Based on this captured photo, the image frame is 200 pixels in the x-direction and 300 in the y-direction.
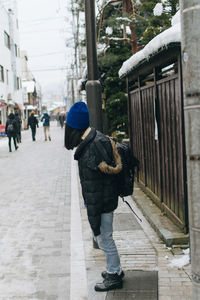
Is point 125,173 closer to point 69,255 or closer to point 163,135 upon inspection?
point 69,255

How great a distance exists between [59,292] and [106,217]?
0.96 m

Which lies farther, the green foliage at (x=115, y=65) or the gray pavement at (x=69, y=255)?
the green foliage at (x=115, y=65)

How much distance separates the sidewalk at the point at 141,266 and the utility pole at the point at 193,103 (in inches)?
73.2

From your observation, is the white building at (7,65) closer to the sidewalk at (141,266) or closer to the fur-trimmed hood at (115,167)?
the sidewalk at (141,266)

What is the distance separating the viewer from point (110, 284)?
4.04 metres

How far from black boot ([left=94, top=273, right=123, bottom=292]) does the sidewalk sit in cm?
5

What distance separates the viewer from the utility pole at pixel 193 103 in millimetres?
2025

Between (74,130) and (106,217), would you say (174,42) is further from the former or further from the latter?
(106,217)

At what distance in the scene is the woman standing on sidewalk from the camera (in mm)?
3723

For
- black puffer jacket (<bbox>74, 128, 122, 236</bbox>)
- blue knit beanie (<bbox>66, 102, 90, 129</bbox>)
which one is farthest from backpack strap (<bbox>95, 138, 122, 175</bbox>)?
blue knit beanie (<bbox>66, 102, 90, 129</bbox>)

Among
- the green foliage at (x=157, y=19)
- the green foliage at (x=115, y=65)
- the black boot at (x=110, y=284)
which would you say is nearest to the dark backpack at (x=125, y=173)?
the black boot at (x=110, y=284)

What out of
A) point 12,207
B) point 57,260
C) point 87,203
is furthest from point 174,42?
point 12,207

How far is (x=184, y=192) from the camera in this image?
519cm

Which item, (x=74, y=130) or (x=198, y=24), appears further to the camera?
(x=74, y=130)
